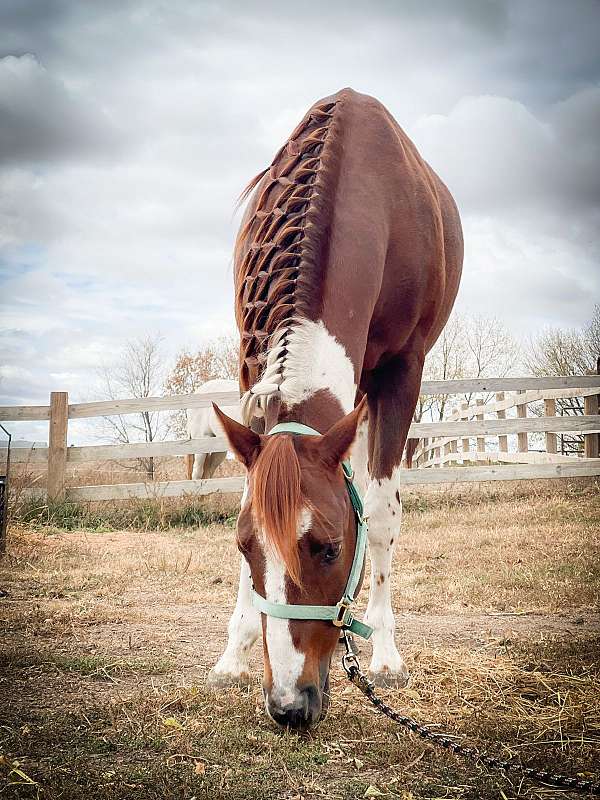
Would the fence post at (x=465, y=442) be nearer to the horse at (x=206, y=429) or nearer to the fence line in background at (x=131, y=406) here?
the fence line in background at (x=131, y=406)

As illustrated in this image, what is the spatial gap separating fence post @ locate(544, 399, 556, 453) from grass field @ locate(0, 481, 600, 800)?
480 centimetres

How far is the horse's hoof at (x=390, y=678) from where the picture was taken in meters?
2.73

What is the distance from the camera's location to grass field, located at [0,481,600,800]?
1.83 metres

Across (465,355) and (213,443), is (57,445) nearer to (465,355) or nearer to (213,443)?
(213,443)

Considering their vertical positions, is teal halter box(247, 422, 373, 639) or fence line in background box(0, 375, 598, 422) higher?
fence line in background box(0, 375, 598, 422)

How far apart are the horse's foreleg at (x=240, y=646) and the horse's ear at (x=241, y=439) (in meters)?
0.92

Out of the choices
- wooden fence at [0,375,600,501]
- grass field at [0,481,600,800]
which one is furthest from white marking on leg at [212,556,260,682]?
wooden fence at [0,375,600,501]

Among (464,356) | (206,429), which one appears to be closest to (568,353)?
(464,356)

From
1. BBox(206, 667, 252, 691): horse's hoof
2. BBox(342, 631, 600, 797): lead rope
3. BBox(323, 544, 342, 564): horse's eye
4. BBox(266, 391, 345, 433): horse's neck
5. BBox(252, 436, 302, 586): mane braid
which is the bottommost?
BBox(206, 667, 252, 691): horse's hoof

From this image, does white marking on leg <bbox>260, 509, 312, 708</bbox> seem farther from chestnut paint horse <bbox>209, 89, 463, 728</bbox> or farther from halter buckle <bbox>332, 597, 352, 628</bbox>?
halter buckle <bbox>332, 597, 352, 628</bbox>

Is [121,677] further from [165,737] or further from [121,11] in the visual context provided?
[121,11]

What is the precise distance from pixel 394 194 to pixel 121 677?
2757 mm

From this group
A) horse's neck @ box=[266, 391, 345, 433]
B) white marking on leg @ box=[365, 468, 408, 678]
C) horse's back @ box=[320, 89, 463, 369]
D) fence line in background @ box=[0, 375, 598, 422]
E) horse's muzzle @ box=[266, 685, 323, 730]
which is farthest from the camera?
fence line in background @ box=[0, 375, 598, 422]

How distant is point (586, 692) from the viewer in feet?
8.23
